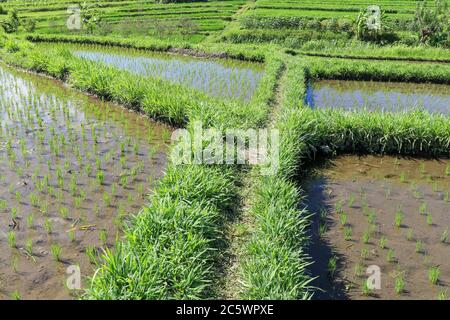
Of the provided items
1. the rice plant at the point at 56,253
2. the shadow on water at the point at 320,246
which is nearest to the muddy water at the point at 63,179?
the rice plant at the point at 56,253

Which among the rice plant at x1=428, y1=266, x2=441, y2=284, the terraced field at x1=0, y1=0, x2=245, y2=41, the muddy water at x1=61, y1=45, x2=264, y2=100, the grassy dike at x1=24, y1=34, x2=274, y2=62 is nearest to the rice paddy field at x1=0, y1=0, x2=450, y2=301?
the rice plant at x1=428, y1=266, x2=441, y2=284

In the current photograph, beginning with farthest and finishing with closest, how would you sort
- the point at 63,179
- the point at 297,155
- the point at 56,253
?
the point at 297,155 → the point at 63,179 → the point at 56,253

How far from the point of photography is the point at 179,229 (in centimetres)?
472

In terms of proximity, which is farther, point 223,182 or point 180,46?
point 180,46

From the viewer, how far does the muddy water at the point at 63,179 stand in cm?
481

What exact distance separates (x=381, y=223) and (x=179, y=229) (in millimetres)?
2910

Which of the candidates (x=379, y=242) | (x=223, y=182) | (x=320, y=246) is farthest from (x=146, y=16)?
(x=379, y=242)

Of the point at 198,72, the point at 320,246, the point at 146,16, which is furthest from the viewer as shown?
the point at 146,16

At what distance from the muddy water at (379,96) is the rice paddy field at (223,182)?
0.09 meters

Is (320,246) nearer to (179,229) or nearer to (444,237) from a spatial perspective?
(444,237)

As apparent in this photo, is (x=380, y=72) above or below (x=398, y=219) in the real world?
above

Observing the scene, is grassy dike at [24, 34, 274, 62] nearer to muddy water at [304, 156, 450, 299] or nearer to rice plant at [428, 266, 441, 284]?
muddy water at [304, 156, 450, 299]
